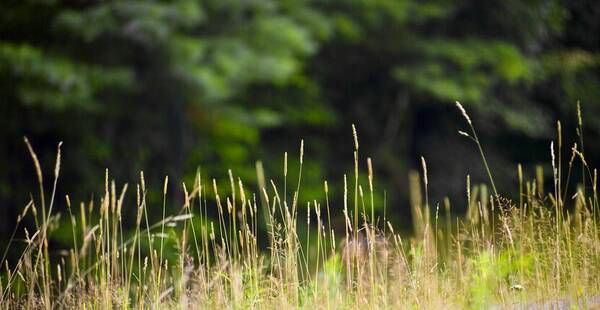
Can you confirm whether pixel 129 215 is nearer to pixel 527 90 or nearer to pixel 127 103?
pixel 127 103

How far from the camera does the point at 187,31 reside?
40.5ft

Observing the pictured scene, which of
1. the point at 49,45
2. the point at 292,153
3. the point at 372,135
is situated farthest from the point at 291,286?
the point at 372,135

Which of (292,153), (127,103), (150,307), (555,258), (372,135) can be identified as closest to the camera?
(555,258)

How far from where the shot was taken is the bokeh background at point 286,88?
11078 millimetres

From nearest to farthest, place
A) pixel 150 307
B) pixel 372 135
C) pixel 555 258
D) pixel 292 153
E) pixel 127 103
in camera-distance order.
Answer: pixel 555 258 → pixel 150 307 → pixel 127 103 → pixel 292 153 → pixel 372 135

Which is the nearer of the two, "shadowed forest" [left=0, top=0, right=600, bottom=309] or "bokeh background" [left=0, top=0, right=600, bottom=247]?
"shadowed forest" [left=0, top=0, right=600, bottom=309]

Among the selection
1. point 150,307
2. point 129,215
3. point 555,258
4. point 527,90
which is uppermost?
point 555,258

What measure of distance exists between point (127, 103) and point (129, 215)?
1.73 m

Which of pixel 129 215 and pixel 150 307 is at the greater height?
pixel 150 307

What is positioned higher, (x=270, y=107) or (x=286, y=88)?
(x=286, y=88)

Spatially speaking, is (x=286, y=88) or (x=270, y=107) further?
(x=286, y=88)

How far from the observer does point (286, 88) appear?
15938 millimetres

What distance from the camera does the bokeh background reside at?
1108 centimetres

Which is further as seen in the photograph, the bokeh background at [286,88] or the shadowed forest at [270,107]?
the bokeh background at [286,88]
